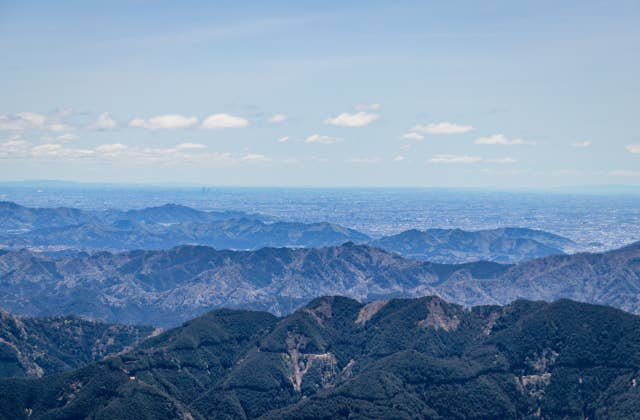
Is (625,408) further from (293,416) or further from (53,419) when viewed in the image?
(53,419)

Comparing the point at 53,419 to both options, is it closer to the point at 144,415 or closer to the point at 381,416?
the point at 144,415

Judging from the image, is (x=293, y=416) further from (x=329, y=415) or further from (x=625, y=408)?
(x=625, y=408)

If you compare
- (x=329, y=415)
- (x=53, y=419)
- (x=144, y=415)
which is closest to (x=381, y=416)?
(x=329, y=415)

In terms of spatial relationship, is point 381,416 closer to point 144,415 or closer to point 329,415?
point 329,415

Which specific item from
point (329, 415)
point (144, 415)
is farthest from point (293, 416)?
point (144, 415)

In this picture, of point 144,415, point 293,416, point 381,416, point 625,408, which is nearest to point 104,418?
point 144,415

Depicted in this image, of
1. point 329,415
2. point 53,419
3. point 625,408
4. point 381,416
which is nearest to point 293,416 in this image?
point 329,415
